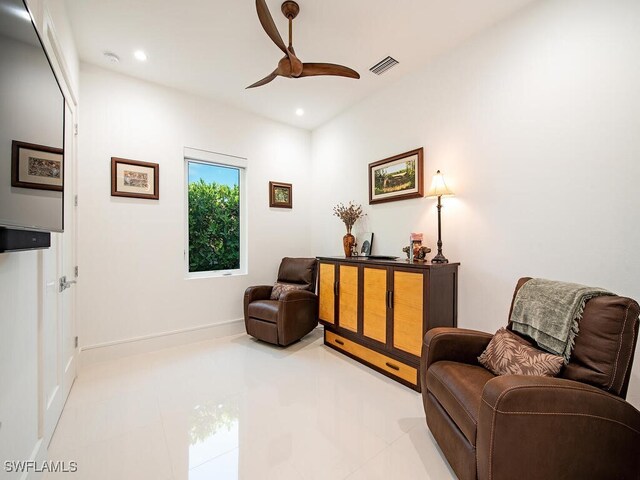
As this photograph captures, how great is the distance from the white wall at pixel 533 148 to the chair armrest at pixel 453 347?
0.72 metres

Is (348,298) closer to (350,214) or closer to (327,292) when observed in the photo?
(327,292)

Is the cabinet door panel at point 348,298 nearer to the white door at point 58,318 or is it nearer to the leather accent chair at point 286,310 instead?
the leather accent chair at point 286,310

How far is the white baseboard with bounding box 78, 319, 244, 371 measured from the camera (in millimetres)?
2889

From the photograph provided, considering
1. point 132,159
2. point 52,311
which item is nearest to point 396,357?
point 52,311

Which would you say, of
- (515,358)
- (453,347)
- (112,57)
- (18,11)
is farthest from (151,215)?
(515,358)

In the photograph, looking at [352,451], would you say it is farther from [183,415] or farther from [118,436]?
[118,436]

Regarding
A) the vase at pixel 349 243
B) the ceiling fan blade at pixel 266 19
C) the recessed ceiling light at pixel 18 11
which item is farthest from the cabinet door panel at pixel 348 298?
the recessed ceiling light at pixel 18 11

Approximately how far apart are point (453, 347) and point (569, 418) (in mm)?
680

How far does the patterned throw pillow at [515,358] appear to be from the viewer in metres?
1.42

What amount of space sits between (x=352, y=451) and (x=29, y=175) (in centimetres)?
214

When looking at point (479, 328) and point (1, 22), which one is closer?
point (1, 22)

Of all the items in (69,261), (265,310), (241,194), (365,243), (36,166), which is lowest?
(265,310)

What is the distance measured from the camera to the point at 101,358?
293 centimetres

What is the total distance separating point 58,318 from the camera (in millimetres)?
2014
